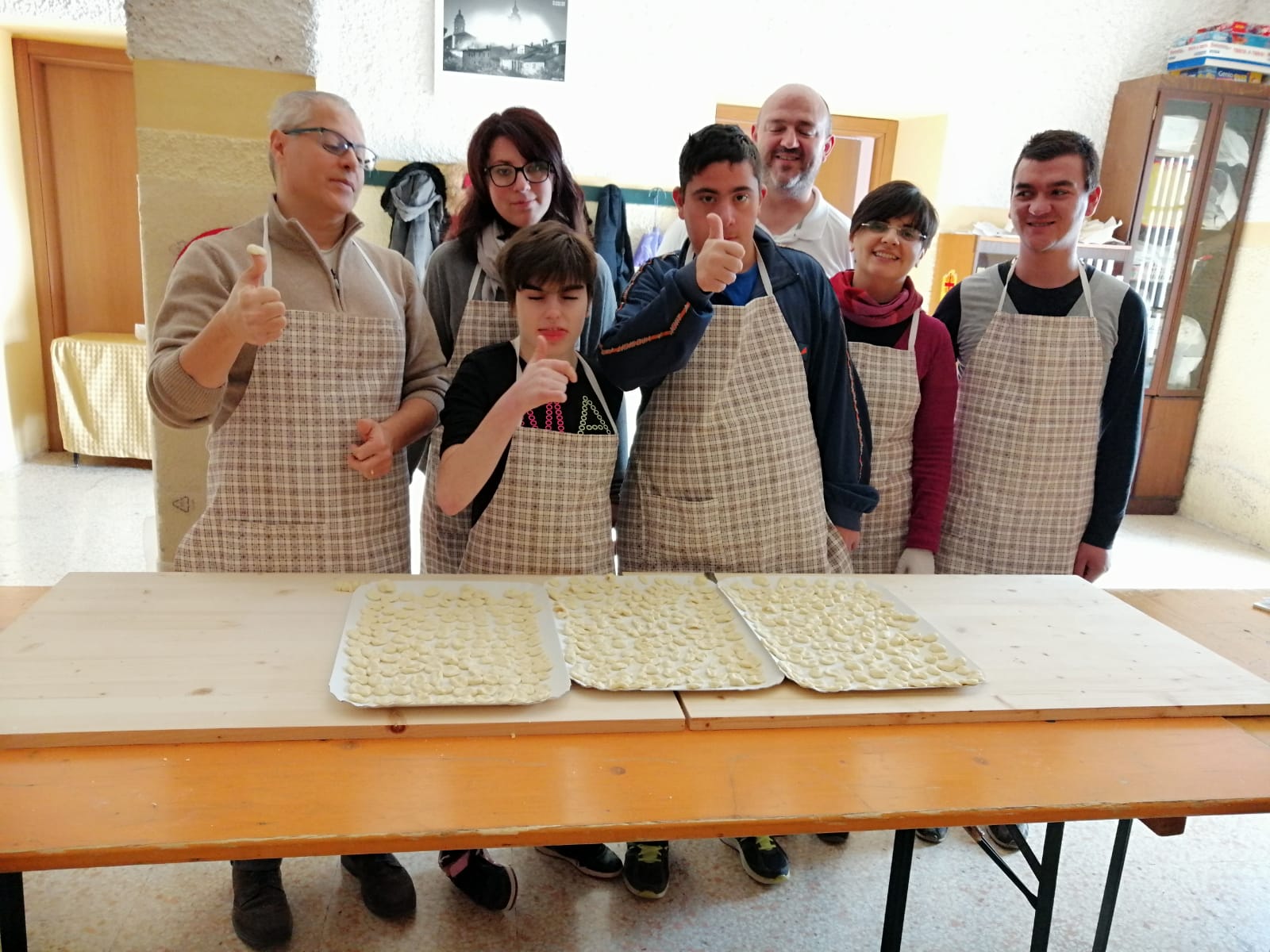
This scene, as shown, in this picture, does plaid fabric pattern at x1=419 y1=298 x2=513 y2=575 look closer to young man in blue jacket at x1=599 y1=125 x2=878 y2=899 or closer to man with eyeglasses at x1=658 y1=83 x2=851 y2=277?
young man in blue jacket at x1=599 y1=125 x2=878 y2=899

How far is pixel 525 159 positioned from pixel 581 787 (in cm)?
123

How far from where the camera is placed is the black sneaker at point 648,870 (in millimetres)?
1807

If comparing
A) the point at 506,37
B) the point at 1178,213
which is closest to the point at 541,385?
the point at 506,37

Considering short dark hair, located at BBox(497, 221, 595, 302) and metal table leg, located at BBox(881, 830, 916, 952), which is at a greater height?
short dark hair, located at BBox(497, 221, 595, 302)

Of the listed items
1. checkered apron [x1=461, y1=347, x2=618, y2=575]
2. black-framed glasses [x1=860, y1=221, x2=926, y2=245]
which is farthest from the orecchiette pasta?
black-framed glasses [x1=860, y1=221, x2=926, y2=245]

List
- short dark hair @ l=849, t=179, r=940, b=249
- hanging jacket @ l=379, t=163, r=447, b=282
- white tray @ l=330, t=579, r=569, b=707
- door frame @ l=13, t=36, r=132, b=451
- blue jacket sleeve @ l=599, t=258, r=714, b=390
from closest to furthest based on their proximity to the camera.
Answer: white tray @ l=330, t=579, r=569, b=707 → blue jacket sleeve @ l=599, t=258, r=714, b=390 → short dark hair @ l=849, t=179, r=940, b=249 → hanging jacket @ l=379, t=163, r=447, b=282 → door frame @ l=13, t=36, r=132, b=451

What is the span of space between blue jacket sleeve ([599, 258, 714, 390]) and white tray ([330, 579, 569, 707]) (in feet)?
1.32

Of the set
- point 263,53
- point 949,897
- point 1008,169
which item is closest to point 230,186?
point 263,53

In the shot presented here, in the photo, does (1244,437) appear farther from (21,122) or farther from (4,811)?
(21,122)

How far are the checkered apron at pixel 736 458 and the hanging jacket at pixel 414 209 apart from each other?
263 cm

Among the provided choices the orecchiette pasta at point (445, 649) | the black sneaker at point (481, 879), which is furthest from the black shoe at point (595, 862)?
the orecchiette pasta at point (445, 649)

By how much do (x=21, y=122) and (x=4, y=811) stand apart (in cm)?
520

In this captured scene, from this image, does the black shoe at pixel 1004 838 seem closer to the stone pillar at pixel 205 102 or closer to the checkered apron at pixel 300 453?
the checkered apron at pixel 300 453

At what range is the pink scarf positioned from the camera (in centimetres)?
182
